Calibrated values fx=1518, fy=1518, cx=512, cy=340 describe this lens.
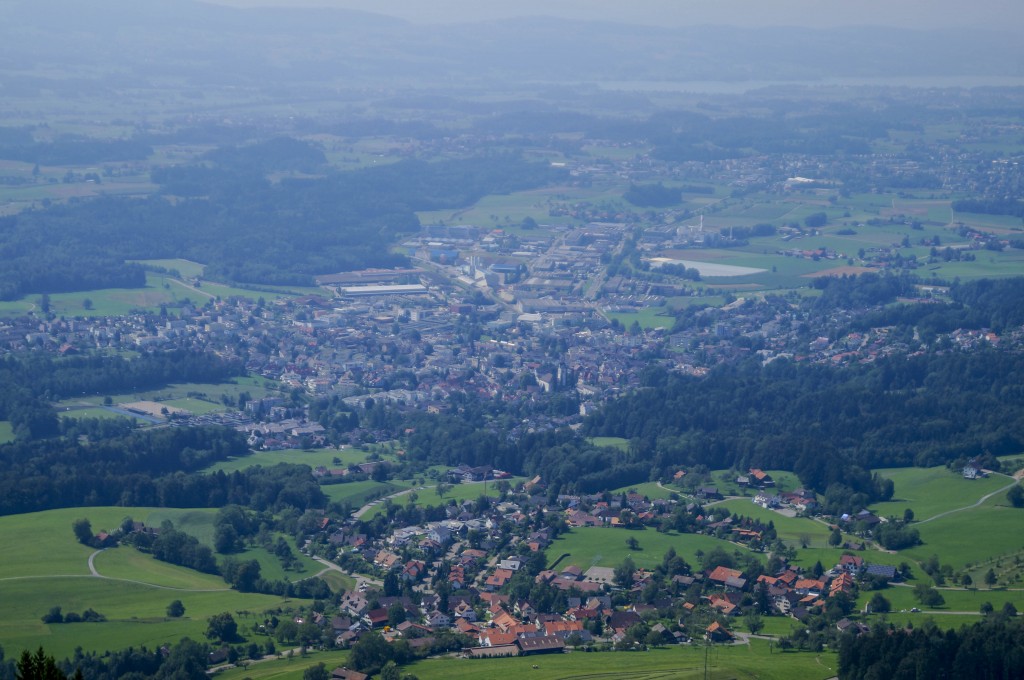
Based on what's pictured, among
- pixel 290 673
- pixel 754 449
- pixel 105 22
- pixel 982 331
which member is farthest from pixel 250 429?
pixel 105 22

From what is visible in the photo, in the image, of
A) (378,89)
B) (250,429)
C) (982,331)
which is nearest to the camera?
(250,429)

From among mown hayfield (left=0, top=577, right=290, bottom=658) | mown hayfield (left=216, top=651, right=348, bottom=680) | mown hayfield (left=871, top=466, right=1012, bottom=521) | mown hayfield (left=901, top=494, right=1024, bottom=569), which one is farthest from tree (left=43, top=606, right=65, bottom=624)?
mown hayfield (left=871, top=466, right=1012, bottom=521)

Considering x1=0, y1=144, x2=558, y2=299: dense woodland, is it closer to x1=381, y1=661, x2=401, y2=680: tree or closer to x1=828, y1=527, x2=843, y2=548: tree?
x1=828, y1=527, x2=843, y2=548: tree

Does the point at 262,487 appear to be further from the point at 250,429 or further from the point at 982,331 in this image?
the point at 982,331

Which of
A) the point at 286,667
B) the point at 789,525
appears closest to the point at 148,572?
the point at 286,667

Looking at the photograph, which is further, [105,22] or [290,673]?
[105,22]
